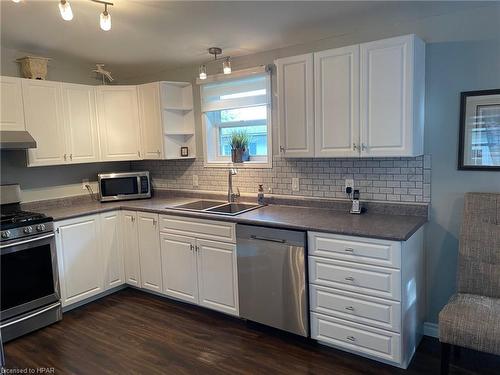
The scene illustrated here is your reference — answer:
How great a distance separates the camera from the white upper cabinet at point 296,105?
273cm

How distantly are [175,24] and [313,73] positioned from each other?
3.48 ft

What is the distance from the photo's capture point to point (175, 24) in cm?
261

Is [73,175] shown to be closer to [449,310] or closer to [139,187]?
[139,187]

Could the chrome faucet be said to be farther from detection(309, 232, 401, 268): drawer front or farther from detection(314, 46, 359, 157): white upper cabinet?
detection(309, 232, 401, 268): drawer front

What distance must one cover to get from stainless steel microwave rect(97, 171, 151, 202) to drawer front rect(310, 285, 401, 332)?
2317 mm

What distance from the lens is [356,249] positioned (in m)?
2.31

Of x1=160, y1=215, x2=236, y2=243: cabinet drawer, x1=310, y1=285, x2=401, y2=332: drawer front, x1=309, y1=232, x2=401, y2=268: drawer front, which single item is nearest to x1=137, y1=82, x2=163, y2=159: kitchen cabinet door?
x1=160, y1=215, x2=236, y2=243: cabinet drawer

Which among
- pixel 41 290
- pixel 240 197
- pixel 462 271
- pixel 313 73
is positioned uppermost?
pixel 313 73

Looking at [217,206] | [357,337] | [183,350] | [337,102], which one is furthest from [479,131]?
[183,350]

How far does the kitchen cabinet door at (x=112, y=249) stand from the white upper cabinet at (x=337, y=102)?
7.04 ft

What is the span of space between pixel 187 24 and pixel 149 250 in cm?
203

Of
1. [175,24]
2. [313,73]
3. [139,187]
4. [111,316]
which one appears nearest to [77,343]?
[111,316]

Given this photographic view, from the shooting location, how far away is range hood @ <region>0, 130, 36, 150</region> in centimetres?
295

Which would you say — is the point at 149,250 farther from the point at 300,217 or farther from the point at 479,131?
the point at 479,131
